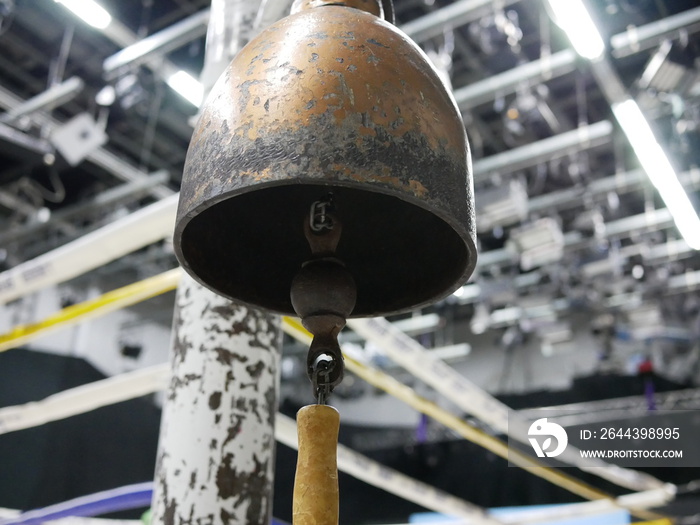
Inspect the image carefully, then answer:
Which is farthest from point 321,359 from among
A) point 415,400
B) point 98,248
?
point 415,400

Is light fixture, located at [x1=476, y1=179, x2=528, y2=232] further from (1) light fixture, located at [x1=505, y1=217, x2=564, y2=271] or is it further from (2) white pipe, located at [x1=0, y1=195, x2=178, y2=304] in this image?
(2) white pipe, located at [x1=0, y1=195, x2=178, y2=304]

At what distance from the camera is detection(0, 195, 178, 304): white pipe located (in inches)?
53.7

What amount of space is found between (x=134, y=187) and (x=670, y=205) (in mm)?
4077

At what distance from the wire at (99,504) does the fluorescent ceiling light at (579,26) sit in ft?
9.10

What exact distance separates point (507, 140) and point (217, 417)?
4.84 metres

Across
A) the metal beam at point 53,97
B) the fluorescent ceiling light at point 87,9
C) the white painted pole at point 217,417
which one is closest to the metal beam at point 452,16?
the fluorescent ceiling light at point 87,9

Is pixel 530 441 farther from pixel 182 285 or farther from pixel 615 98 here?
pixel 615 98

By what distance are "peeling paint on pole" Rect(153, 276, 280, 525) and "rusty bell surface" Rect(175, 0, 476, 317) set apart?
210mm

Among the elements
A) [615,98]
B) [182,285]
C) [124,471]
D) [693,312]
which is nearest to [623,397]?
[693,312]

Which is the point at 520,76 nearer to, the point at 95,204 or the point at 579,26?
the point at 579,26

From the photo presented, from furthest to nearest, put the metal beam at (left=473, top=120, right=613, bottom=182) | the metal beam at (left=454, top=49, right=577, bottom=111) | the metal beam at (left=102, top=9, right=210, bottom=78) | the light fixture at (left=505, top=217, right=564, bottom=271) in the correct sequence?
1. the light fixture at (left=505, top=217, right=564, bottom=271)
2. the metal beam at (left=473, top=120, right=613, bottom=182)
3. the metal beam at (left=454, top=49, right=577, bottom=111)
4. the metal beam at (left=102, top=9, right=210, bottom=78)

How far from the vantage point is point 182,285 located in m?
1.09

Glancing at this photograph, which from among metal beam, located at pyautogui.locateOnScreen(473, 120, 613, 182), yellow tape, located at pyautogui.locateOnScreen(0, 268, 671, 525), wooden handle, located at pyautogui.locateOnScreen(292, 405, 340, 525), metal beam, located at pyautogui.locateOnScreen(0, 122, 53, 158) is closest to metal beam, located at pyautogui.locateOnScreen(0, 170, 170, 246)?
metal beam, located at pyautogui.locateOnScreen(0, 122, 53, 158)

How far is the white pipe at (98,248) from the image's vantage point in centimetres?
137
